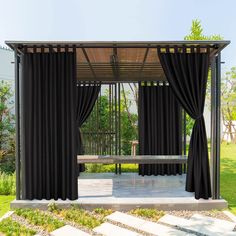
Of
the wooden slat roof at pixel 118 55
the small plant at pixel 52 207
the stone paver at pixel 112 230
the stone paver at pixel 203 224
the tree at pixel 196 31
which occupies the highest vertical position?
the tree at pixel 196 31

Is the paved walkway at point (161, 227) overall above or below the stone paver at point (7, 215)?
below

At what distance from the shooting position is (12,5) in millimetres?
9305

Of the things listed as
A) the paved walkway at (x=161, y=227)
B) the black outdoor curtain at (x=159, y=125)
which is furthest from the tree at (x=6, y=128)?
the paved walkway at (x=161, y=227)

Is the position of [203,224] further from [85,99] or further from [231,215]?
[85,99]

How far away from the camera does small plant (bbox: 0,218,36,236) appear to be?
336 cm

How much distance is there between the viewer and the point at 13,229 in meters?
3.43

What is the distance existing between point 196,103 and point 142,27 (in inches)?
449

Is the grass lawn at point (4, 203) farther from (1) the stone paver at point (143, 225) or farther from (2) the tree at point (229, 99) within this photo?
(2) the tree at point (229, 99)

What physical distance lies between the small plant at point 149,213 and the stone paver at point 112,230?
22.4 inches

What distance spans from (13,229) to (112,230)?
48.1 inches

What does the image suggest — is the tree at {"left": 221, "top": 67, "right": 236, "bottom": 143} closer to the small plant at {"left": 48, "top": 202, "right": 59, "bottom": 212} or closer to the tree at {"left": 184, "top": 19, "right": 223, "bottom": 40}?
the tree at {"left": 184, "top": 19, "right": 223, "bottom": 40}

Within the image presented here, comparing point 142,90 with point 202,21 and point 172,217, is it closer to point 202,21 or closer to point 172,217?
point 172,217

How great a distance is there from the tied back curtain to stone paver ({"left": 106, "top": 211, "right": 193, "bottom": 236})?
0.85 meters

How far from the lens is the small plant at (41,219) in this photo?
11.8 ft
